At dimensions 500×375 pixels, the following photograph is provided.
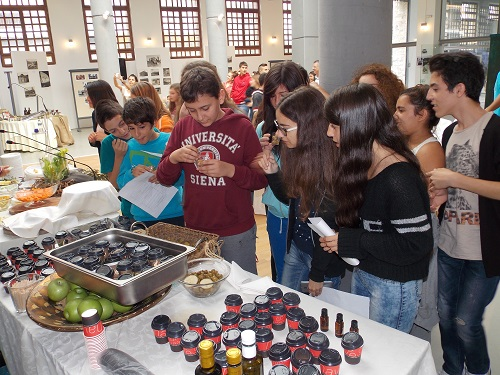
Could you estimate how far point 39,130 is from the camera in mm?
9445

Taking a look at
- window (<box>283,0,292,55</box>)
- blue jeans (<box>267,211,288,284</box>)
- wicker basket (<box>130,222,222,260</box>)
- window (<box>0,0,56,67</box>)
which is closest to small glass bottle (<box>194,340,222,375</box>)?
wicker basket (<box>130,222,222,260</box>)

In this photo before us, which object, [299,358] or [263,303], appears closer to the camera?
[299,358]

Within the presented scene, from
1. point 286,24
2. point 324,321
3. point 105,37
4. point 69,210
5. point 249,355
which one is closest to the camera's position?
point 249,355

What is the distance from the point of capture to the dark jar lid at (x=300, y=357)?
3.42 feet

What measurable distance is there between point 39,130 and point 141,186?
27.7 feet

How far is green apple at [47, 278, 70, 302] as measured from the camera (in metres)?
1.45

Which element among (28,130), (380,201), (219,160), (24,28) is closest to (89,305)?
(219,160)

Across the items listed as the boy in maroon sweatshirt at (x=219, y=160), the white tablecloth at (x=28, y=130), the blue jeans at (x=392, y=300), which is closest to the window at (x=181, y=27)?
the white tablecloth at (x=28, y=130)

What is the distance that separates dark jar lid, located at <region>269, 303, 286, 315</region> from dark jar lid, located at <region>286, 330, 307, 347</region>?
12cm

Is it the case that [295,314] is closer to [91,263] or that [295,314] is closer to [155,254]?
[155,254]

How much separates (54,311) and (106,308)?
0.77 ft

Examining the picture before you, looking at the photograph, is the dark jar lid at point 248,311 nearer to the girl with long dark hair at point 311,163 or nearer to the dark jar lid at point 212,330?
the dark jar lid at point 212,330

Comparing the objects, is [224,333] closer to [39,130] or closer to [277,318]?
[277,318]

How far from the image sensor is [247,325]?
119 cm
